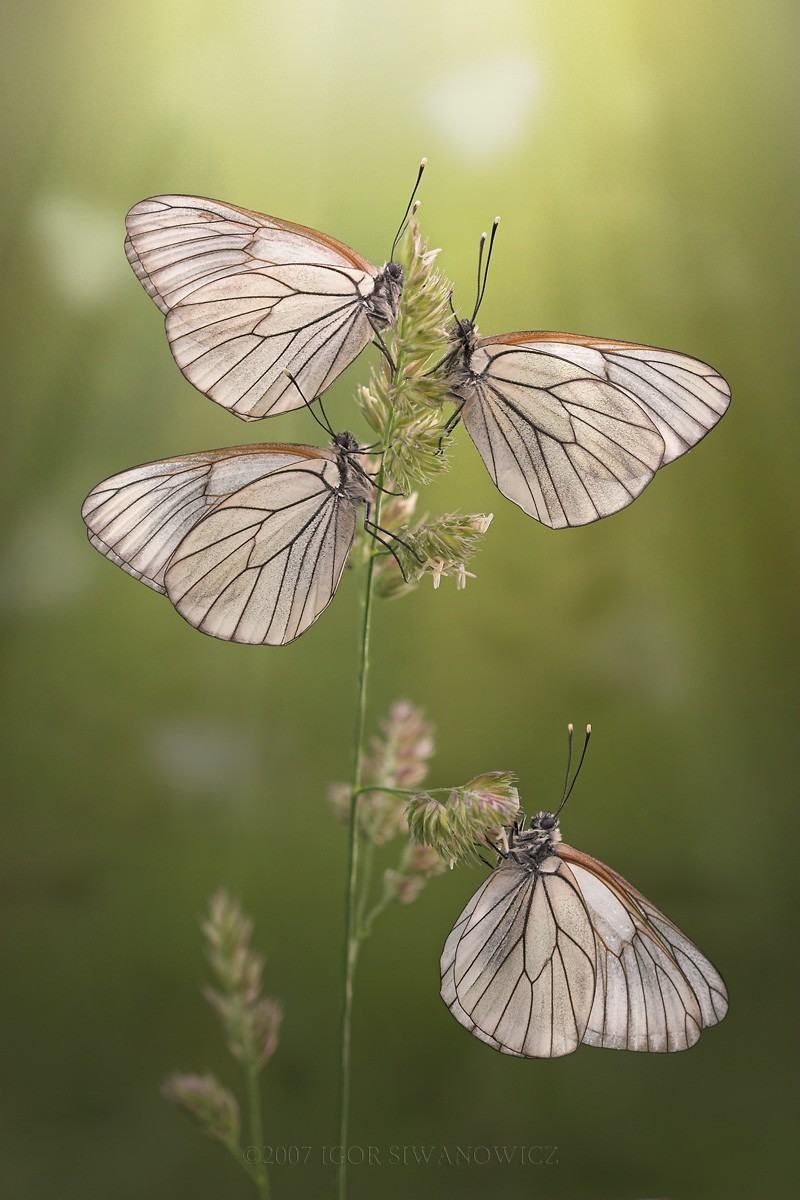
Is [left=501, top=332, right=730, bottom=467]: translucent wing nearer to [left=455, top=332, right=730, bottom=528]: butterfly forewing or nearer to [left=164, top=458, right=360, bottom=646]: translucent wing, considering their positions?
[left=455, top=332, right=730, bottom=528]: butterfly forewing

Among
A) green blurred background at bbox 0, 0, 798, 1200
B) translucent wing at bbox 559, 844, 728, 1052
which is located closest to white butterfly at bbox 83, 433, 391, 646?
translucent wing at bbox 559, 844, 728, 1052

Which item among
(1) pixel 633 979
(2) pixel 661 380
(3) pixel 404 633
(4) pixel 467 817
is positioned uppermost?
(2) pixel 661 380

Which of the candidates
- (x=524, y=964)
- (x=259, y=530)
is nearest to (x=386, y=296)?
(x=259, y=530)

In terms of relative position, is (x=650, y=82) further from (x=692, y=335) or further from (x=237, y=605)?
(x=237, y=605)

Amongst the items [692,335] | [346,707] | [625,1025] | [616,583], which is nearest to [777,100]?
[692,335]

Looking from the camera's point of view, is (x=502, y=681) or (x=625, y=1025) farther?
(x=502, y=681)

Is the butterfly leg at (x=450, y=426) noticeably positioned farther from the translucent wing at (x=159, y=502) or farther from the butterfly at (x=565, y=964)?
the butterfly at (x=565, y=964)

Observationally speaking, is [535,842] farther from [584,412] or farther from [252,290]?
[252,290]
